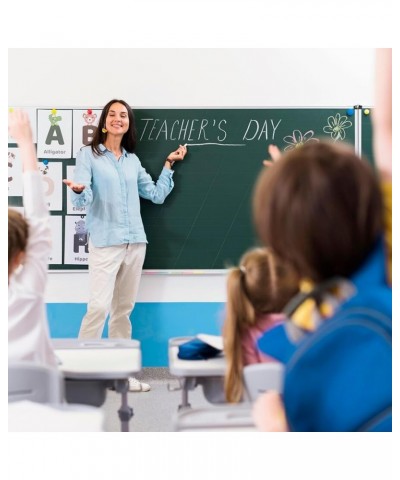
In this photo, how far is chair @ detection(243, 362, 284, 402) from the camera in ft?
5.03

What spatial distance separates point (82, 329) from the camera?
2.28 m

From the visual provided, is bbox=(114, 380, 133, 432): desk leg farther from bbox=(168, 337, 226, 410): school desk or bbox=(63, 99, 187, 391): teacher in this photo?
bbox=(63, 99, 187, 391): teacher

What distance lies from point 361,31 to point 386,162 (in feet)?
1.84

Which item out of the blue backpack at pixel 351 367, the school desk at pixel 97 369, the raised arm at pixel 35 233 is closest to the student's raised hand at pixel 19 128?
the raised arm at pixel 35 233

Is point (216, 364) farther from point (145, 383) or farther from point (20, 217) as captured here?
point (20, 217)

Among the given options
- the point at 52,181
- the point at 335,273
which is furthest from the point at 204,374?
the point at 52,181

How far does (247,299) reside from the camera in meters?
1.79

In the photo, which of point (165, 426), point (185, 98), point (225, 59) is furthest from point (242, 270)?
point (185, 98)

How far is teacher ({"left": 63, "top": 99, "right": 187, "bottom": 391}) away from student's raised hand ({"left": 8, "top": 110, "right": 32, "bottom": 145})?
34 cm

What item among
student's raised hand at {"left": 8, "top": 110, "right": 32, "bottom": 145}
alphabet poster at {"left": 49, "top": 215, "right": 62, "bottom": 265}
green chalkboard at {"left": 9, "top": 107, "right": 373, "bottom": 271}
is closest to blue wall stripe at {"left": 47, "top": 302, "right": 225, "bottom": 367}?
green chalkboard at {"left": 9, "top": 107, "right": 373, "bottom": 271}

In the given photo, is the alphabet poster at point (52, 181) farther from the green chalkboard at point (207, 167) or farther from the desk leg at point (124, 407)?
the desk leg at point (124, 407)

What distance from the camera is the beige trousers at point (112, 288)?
2340mm

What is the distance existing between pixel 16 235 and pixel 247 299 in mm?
718

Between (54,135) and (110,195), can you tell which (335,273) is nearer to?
(110,195)
